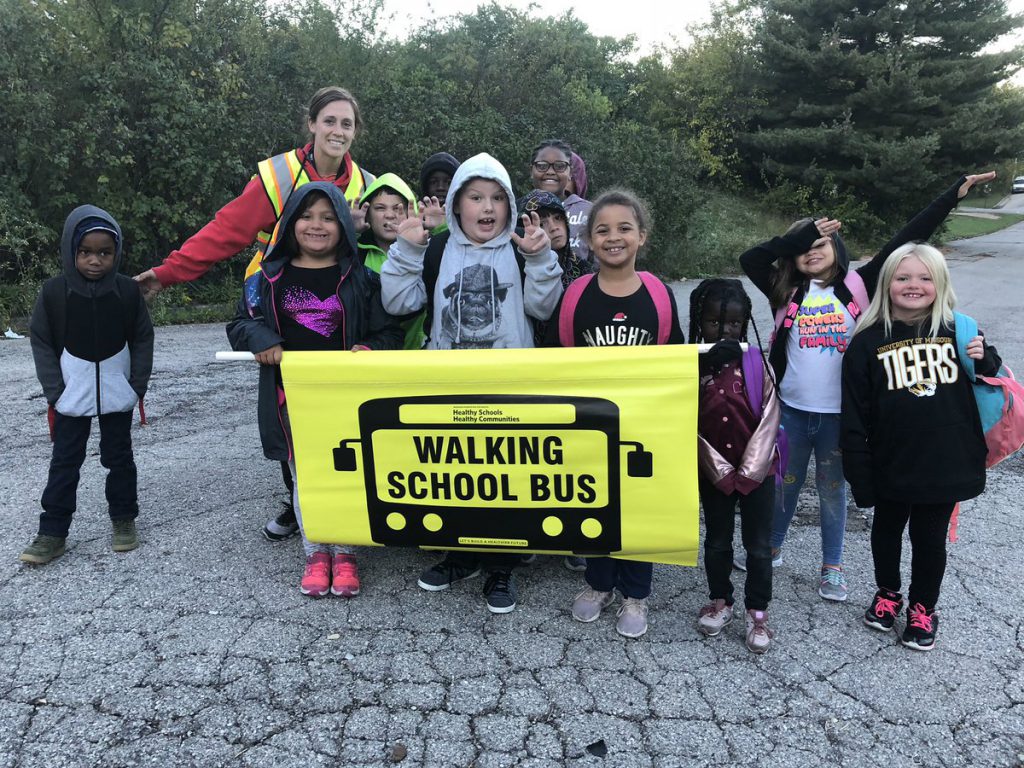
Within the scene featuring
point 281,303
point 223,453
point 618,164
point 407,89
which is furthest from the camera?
point 618,164

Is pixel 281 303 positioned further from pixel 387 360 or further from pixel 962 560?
pixel 962 560

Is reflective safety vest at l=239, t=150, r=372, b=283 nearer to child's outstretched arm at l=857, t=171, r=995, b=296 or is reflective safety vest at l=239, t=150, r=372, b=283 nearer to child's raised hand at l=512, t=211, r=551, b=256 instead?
child's raised hand at l=512, t=211, r=551, b=256

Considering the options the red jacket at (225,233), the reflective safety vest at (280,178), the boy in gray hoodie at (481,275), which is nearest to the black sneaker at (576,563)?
the boy in gray hoodie at (481,275)

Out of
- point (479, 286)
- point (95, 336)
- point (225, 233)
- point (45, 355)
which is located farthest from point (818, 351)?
point (45, 355)

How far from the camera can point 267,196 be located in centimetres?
370

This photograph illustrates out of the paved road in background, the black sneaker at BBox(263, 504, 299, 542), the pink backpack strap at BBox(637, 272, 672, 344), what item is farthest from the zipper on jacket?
the pink backpack strap at BBox(637, 272, 672, 344)

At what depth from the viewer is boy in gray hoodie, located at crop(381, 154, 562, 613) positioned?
124 inches

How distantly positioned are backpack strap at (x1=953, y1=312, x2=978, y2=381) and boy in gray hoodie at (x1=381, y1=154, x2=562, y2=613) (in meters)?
1.54

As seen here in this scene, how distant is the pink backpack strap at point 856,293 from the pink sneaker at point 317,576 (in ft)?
8.38

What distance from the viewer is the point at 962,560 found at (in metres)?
3.62

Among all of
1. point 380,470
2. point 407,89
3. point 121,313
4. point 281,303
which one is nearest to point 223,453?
point 121,313

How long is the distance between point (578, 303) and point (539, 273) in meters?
0.21

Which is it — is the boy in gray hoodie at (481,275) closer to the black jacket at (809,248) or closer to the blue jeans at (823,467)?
the black jacket at (809,248)

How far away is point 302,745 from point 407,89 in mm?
12170
